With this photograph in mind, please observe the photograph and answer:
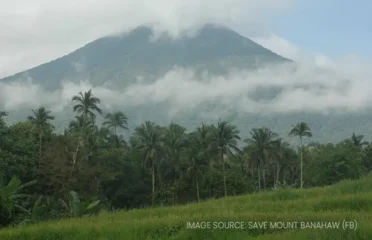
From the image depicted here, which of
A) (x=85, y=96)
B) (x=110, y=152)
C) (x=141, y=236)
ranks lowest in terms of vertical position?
(x=141, y=236)

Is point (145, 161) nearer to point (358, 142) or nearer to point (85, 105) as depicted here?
point (85, 105)

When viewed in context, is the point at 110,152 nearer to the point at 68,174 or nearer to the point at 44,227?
the point at 68,174

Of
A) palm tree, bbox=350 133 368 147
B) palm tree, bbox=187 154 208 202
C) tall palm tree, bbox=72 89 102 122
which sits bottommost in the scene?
palm tree, bbox=187 154 208 202

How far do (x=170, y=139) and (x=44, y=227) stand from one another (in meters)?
43.3

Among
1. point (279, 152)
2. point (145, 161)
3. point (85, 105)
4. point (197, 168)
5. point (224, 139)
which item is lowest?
point (197, 168)

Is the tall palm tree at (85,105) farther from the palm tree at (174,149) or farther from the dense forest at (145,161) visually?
the palm tree at (174,149)

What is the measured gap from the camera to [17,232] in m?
10.9

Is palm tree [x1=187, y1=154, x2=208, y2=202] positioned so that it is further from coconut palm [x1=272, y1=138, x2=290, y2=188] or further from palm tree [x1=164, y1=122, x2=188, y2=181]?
coconut palm [x1=272, y1=138, x2=290, y2=188]

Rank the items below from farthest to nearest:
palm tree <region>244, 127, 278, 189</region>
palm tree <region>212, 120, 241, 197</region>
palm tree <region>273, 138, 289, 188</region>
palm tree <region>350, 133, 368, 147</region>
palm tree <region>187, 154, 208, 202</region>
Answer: palm tree <region>350, 133, 368, 147</region>
palm tree <region>273, 138, 289, 188</region>
palm tree <region>244, 127, 278, 189</region>
palm tree <region>212, 120, 241, 197</region>
palm tree <region>187, 154, 208, 202</region>

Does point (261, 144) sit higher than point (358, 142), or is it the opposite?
point (261, 144)

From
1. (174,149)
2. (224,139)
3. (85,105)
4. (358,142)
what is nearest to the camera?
(174,149)

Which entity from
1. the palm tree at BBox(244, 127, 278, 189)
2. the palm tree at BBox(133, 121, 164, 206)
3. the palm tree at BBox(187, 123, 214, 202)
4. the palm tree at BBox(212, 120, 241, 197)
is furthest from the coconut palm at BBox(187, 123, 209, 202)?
the palm tree at BBox(244, 127, 278, 189)

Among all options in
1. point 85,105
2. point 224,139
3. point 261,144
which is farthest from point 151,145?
point 261,144

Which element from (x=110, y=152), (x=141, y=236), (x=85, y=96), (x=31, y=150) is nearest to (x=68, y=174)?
(x=31, y=150)
